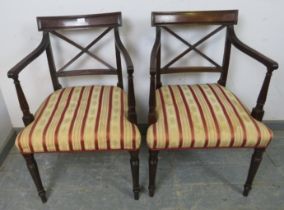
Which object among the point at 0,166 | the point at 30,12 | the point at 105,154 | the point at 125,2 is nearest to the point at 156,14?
the point at 125,2

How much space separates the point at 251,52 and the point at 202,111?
1.22ft

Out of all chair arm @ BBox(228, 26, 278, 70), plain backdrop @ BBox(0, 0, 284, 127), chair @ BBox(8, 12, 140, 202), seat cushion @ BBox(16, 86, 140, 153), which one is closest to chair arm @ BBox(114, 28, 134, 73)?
chair @ BBox(8, 12, 140, 202)

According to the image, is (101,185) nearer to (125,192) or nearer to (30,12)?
(125,192)

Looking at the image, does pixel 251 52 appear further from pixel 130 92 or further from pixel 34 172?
pixel 34 172

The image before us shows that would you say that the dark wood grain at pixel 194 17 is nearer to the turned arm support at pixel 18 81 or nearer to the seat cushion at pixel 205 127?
the seat cushion at pixel 205 127

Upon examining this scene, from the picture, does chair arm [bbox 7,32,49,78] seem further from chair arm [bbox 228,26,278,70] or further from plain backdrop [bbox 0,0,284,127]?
chair arm [bbox 228,26,278,70]

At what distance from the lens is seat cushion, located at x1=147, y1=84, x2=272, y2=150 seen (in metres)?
1.14

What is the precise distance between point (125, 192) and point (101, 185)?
15 centimetres

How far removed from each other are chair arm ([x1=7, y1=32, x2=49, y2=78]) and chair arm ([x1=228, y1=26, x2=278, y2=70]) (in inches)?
39.0

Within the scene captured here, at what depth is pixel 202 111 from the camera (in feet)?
4.08

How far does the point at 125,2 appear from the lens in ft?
4.77

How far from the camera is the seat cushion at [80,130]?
3.73 ft

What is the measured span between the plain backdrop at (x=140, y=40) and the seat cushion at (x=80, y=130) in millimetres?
451

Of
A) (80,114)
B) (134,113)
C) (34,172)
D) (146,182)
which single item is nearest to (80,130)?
(80,114)
